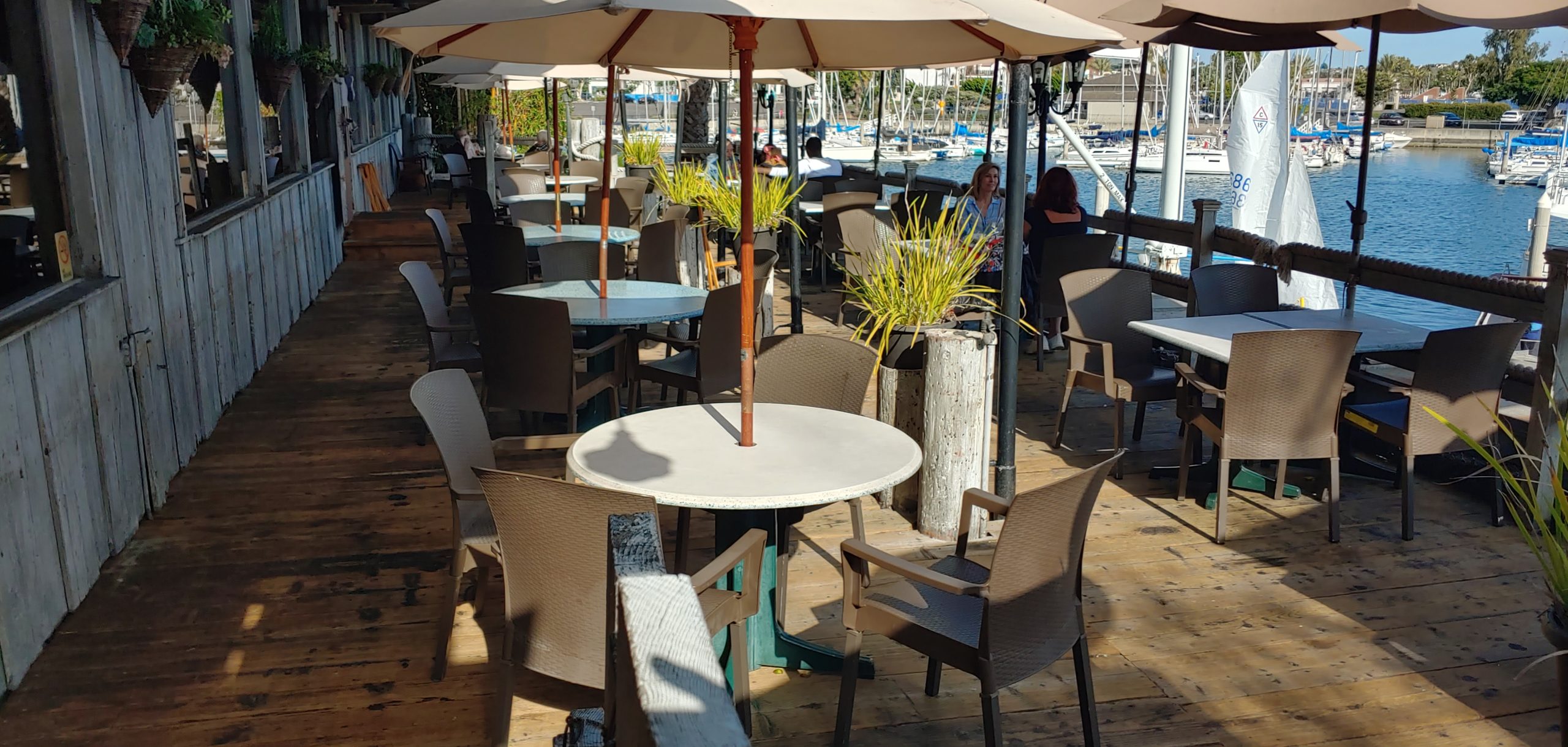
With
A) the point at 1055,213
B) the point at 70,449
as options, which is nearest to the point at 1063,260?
the point at 1055,213

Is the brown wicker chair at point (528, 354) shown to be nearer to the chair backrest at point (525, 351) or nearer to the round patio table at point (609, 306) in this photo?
the chair backrest at point (525, 351)

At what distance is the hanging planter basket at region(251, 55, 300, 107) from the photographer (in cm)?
746

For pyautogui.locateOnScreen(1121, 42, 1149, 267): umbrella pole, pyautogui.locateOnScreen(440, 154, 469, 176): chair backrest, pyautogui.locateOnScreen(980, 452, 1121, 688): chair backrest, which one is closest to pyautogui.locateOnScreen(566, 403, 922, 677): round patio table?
pyautogui.locateOnScreen(980, 452, 1121, 688): chair backrest

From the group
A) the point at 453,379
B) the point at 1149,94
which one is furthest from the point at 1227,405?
the point at 1149,94

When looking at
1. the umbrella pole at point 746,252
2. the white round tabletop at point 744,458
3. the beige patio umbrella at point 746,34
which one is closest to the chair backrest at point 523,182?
the beige patio umbrella at point 746,34

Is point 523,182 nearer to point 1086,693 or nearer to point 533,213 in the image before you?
point 533,213

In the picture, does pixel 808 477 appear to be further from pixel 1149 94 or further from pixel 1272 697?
pixel 1149 94

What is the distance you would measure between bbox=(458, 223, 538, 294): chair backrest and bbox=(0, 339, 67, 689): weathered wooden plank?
9.81 ft

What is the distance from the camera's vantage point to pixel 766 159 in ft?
41.4

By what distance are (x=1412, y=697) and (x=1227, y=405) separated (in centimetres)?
130

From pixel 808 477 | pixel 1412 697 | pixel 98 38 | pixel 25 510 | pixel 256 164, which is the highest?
pixel 98 38

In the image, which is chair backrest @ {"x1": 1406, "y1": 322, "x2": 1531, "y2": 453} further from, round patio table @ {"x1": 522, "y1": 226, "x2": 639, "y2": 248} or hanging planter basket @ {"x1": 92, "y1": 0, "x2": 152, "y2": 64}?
hanging planter basket @ {"x1": 92, "y1": 0, "x2": 152, "y2": 64}

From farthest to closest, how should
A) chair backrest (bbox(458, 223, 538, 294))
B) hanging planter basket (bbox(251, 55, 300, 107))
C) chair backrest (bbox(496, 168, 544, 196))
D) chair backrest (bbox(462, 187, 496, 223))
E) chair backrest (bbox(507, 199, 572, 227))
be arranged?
chair backrest (bbox(496, 168, 544, 196)), chair backrest (bbox(507, 199, 572, 227)), chair backrest (bbox(462, 187, 496, 223)), hanging planter basket (bbox(251, 55, 300, 107)), chair backrest (bbox(458, 223, 538, 294))

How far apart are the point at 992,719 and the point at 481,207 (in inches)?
262
